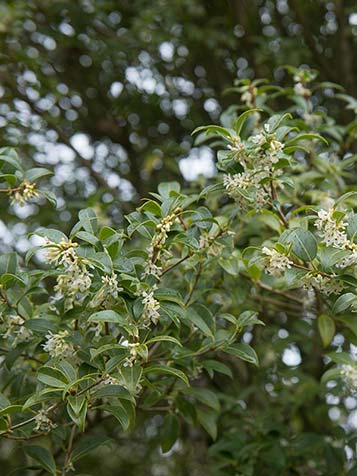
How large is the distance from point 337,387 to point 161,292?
43.4 inches

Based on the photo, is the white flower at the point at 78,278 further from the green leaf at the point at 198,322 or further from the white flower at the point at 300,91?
the white flower at the point at 300,91

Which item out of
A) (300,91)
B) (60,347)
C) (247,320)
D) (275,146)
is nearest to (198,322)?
(247,320)

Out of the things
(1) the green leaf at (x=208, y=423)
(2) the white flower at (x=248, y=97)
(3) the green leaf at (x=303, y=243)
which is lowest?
(1) the green leaf at (x=208, y=423)

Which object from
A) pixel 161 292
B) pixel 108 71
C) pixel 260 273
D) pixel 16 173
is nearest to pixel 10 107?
pixel 108 71

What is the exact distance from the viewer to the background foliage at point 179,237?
4.99 ft

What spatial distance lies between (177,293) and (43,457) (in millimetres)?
522

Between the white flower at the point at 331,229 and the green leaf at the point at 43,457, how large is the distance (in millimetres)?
833

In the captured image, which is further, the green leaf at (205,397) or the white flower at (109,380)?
the green leaf at (205,397)

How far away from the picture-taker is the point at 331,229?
147cm

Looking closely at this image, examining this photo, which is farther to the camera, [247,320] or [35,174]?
[35,174]

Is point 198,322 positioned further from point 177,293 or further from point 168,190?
point 168,190

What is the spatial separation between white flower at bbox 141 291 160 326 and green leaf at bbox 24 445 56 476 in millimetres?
473

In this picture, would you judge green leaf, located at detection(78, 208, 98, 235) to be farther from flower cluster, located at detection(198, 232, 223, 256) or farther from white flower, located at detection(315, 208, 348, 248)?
white flower, located at detection(315, 208, 348, 248)

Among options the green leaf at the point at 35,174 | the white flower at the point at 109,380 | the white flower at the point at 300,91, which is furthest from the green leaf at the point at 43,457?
the white flower at the point at 300,91
